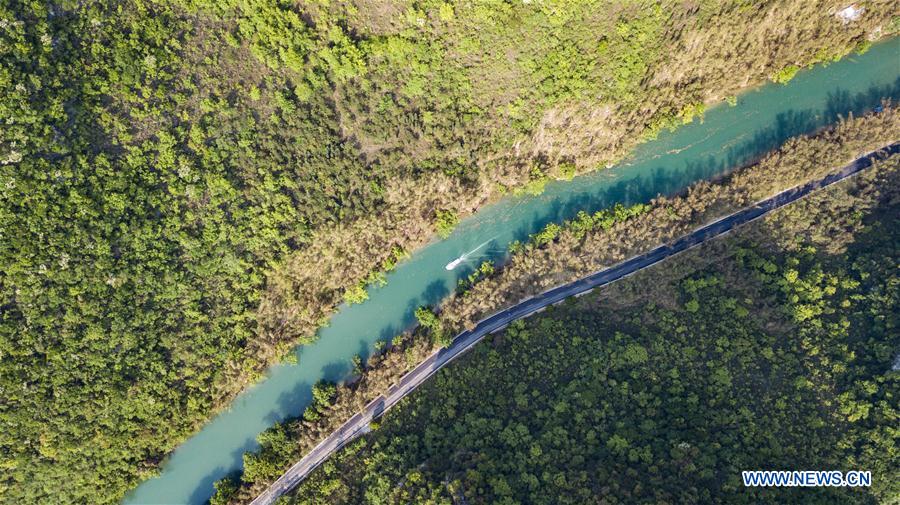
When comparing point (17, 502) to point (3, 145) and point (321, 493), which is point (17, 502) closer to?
point (321, 493)

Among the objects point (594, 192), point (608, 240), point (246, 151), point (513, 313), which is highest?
point (246, 151)

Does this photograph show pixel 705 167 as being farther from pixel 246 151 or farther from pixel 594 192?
pixel 246 151

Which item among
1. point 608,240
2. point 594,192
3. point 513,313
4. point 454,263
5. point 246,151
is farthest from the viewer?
point 594,192

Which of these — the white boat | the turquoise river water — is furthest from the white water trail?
the turquoise river water

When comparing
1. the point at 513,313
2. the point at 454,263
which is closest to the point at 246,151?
the point at 454,263

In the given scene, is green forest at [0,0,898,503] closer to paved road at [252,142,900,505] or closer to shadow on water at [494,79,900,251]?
shadow on water at [494,79,900,251]

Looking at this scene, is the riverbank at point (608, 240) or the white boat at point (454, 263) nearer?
the riverbank at point (608, 240)

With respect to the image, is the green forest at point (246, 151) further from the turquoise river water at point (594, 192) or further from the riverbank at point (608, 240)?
the riverbank at point (608, 240)

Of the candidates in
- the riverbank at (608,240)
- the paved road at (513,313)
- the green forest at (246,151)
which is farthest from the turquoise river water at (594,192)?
the paved road at (513,313)
